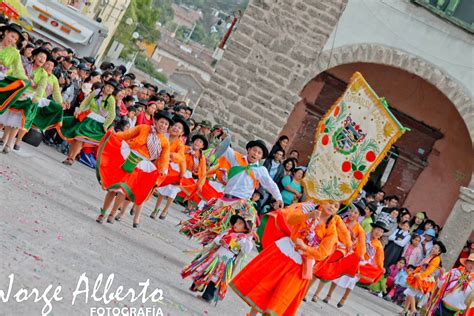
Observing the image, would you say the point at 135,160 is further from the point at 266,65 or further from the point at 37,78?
the point at 266,65

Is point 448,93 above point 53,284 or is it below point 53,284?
above

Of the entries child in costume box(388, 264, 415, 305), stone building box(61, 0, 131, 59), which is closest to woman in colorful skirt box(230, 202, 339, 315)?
child in costume box(388, 264, 415, 305)

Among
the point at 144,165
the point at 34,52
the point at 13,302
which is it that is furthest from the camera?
the point at 34,52

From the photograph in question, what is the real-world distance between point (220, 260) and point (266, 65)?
11052mm

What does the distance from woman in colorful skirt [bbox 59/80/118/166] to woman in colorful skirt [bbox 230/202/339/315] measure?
6.77 metres

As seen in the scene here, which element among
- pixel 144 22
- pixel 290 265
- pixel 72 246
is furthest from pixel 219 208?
pixel 144 22

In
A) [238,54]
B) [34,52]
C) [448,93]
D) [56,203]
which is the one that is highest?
[448,93]

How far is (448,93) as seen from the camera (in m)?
20.8

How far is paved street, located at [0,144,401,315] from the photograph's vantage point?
7047 mm

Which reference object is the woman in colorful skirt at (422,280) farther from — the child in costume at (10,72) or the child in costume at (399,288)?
the child in costume at (10,72)

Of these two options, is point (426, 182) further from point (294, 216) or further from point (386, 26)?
point (294, 216)

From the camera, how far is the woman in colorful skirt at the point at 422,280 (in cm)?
1864

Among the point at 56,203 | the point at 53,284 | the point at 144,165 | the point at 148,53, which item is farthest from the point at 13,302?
the point at 148,53

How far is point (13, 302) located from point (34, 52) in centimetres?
792
